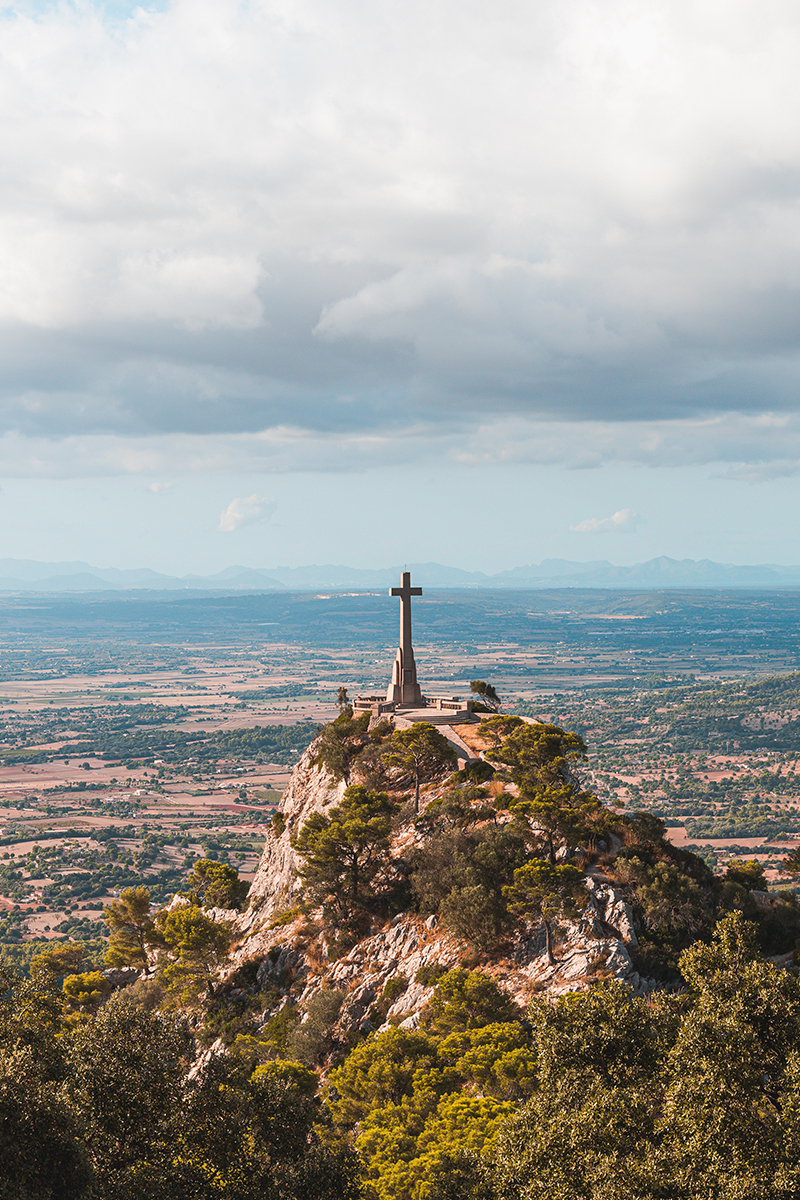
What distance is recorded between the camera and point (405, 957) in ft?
173

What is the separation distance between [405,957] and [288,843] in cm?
2353

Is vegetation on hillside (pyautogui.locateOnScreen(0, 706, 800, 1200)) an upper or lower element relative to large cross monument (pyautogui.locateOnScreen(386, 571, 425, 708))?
lower

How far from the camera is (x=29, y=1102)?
22828 mm

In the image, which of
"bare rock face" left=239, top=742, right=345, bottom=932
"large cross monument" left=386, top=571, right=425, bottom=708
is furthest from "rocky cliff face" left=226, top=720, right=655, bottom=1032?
"large cross monument" left=386, top=571, right=425, bottom=708

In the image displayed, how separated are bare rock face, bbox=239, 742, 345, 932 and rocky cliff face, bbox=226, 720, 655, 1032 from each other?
0.28m

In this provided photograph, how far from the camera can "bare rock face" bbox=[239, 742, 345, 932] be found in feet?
232

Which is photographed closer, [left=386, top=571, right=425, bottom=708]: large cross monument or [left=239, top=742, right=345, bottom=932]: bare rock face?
[left=239, top=742, right=345, bottom=932]: bare rock face

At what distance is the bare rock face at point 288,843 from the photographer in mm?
70688

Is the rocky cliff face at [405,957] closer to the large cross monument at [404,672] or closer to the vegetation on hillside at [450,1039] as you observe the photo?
the vegetation on hillside at [450,1039]

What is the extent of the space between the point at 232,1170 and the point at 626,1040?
514 inches

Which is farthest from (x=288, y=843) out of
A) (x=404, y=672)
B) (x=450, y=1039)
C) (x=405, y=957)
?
(x=450, y=1039)

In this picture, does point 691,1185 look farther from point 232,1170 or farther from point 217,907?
point 217,907

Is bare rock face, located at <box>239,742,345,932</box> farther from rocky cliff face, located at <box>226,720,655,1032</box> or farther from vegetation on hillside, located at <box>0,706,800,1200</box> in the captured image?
vegetation on hillside, located at <box>0,706,800,1200</box>

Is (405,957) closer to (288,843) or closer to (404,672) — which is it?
(288,843)
